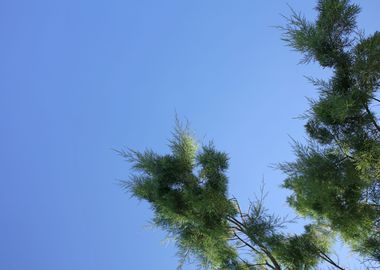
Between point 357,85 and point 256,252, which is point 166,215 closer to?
point 256,252

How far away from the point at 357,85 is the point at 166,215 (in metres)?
2.22

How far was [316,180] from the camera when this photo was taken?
3691 mm

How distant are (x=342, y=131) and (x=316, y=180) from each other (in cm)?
52

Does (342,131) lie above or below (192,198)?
above

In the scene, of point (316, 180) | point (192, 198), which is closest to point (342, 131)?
point (316, 180)

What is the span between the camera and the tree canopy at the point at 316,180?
3.59m

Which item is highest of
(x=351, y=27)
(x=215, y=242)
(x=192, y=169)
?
(x=351, y=27)

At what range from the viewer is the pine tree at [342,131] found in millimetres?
3559

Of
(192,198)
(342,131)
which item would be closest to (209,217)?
(192,198)

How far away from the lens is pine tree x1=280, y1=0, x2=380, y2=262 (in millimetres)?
3559

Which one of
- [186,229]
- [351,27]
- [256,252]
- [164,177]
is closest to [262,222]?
[256,252]

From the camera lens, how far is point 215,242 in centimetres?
416

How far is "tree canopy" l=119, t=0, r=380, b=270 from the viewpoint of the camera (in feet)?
11.8

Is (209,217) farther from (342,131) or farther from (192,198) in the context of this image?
(342,131)
